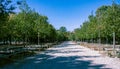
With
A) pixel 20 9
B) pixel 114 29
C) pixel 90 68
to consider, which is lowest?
pixel 90 68

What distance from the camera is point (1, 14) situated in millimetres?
24500

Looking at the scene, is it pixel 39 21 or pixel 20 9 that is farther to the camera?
pixel 39 21

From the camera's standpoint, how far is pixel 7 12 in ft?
83.6

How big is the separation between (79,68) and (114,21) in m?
18.7

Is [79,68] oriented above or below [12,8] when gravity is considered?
below

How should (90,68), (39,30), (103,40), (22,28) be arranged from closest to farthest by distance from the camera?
(90,68) → (22,28) → (39,30) → (103,40)

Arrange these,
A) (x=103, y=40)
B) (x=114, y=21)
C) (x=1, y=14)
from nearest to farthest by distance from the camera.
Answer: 1. (x=1, y=14)
2. (x=114, y=21)
3. (x=103, y=40)

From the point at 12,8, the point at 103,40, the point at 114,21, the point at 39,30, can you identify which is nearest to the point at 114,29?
the point at 114,21

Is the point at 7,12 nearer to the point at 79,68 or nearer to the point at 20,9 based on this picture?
the point at 79,68

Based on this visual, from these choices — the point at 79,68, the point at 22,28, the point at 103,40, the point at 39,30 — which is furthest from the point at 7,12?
the point at 103,40

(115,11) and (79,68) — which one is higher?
(115,11)

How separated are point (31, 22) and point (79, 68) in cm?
2715

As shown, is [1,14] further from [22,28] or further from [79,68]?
[22,28]

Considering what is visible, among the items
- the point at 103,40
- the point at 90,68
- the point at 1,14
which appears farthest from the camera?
the point at 103,40
